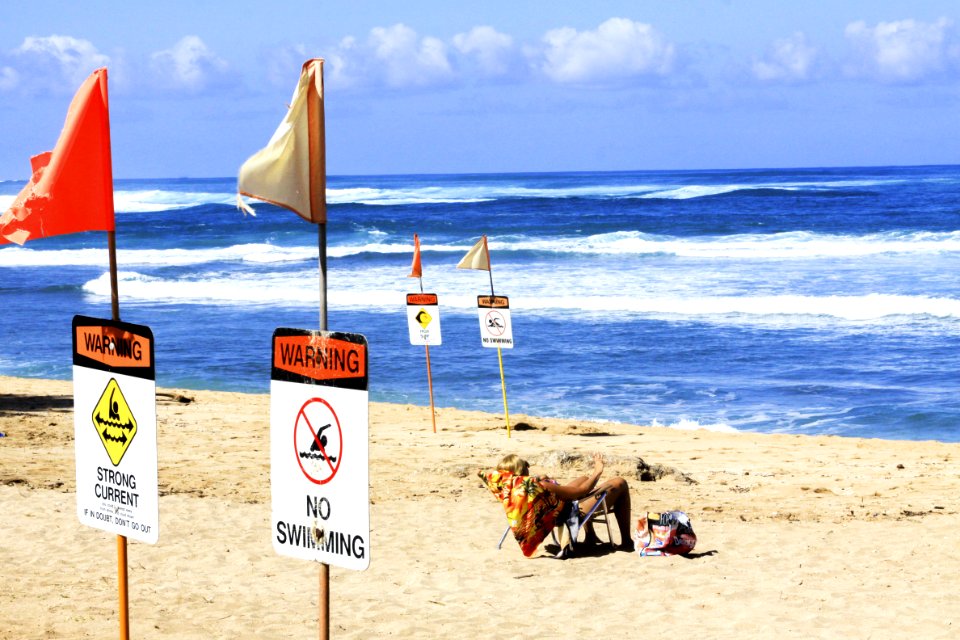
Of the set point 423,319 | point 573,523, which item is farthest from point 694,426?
point 573,523

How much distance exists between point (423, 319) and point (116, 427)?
9.61 meters

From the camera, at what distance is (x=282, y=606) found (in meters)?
7.04

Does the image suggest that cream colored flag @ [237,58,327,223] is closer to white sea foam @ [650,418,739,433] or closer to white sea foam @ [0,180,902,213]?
white sea foam @ [650,418,739,433]

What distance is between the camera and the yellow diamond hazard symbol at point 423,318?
13.6 m

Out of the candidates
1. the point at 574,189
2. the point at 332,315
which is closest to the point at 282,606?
the point at 332,315

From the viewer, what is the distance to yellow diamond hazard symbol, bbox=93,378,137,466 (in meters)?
4.00

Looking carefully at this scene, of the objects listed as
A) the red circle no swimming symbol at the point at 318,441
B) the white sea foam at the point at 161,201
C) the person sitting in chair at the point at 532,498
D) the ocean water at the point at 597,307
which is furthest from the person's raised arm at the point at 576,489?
the white sea foam at the point at 161,201

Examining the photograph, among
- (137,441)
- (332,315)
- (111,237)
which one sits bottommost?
(332,315)

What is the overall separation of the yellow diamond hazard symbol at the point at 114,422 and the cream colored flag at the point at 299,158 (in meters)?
0.85

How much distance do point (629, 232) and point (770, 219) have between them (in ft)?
31.2

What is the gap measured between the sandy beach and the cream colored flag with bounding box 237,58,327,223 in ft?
11.6

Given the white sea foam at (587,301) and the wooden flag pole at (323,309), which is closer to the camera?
the wooden flag pole at (323,309)

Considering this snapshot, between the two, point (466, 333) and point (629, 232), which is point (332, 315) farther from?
point (629, 232)

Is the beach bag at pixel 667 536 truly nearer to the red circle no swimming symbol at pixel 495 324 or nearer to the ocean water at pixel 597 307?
the red circle no swimming symbol at pixel 495 324
